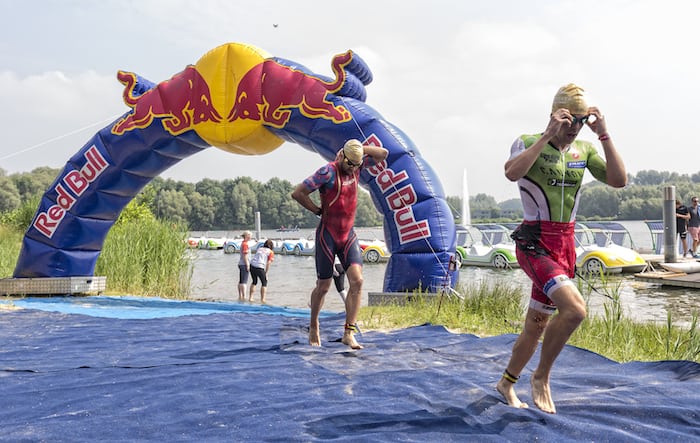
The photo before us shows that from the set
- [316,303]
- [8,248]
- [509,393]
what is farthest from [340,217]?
[8,248]

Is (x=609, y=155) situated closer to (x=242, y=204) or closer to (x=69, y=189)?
(x=69, y=189)

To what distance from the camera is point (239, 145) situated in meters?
10.0

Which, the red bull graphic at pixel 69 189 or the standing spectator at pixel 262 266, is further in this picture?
the standing spectator at pixel 262 266

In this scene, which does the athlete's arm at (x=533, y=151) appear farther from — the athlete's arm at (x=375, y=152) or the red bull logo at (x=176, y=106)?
the red bull logo at (x=176, y=106)

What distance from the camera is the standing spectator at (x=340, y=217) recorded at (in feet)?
17.0

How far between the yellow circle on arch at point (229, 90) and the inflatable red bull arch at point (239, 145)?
0.02 meters

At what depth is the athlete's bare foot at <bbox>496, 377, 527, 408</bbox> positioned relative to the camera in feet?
10.5

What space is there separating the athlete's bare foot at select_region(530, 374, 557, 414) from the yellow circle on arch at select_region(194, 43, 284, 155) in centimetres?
744

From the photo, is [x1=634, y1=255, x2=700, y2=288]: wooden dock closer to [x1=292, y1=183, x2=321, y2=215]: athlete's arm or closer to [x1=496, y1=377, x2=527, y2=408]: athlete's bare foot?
[x1=292, y1=183, x2=321, y2=215]: athlete's arm

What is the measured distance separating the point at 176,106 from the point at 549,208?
8.27m

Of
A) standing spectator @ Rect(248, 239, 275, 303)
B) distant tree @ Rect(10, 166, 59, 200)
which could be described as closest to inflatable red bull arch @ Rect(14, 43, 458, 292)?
standing spectator @ Rect(248, 239, 275, 303)

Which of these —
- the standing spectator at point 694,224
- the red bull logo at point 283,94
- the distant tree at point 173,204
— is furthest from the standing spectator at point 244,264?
the distant tree at point 173,204

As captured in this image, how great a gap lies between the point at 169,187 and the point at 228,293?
79.9 meters

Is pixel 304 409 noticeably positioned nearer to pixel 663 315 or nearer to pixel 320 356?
pixel 320 356
